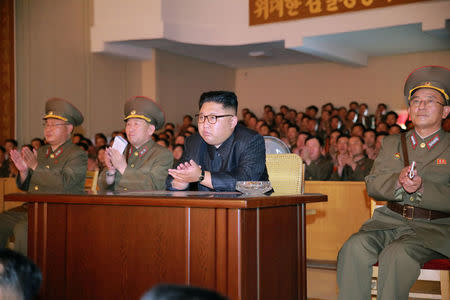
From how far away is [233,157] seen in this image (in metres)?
2.85

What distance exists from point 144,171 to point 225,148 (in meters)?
0.86

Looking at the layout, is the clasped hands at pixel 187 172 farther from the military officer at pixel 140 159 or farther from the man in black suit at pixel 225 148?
the military officer at pixel 140 159

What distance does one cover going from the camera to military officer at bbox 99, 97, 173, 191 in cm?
348

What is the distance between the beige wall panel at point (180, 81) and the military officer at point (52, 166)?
239 inches

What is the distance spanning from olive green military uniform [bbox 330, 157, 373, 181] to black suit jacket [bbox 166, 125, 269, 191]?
9.36 feet

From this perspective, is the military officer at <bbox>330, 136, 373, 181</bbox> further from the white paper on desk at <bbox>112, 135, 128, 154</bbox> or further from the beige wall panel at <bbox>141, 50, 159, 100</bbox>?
the beige wall panel at <bbox>141, 50, 159, 100</bbox>

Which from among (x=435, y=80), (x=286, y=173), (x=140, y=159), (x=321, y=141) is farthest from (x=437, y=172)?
(x=321, y=141)

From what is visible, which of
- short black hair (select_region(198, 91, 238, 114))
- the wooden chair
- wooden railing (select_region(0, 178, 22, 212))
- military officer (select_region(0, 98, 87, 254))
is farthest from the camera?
wooden railing (select_region(0, 178, 22, 212))

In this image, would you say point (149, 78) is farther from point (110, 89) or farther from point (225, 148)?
point (225, 148)

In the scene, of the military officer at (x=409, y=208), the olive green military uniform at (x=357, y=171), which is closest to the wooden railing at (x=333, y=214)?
the olive green military uniform at (x=357, y=171)

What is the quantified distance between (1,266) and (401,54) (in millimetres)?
10533

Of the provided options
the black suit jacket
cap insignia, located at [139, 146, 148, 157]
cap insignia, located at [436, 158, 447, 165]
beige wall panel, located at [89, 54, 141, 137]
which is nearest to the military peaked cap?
cap insignia, located at [436, 158, 447, 165]

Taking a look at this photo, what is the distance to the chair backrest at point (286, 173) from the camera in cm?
292

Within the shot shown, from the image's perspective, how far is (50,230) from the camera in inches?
94.8
